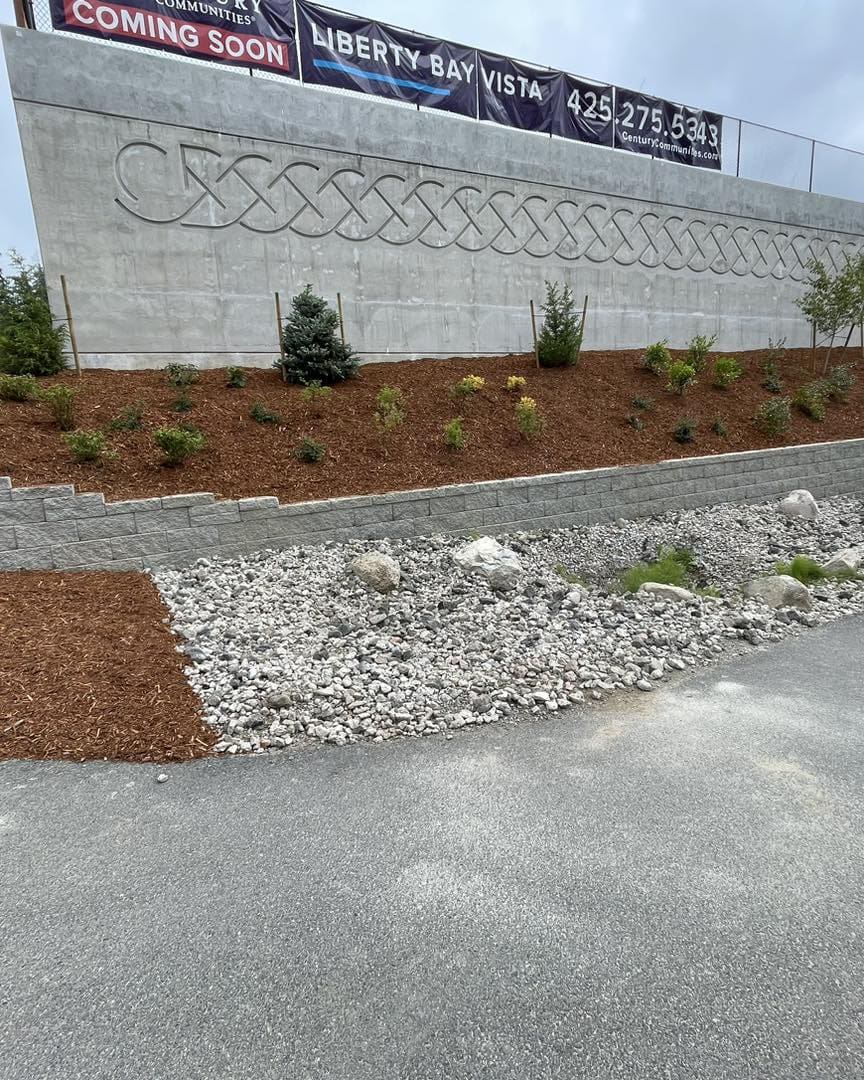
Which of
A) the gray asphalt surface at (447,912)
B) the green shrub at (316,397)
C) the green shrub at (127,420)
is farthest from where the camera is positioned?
the green shrub at (316,397)

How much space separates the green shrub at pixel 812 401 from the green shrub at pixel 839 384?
426mm

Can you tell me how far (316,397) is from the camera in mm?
8562

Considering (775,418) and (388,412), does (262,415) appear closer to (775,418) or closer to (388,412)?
(388,412)

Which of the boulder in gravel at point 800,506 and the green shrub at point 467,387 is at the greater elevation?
the green shrub at point 467,387

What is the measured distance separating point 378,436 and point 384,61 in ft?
26.7

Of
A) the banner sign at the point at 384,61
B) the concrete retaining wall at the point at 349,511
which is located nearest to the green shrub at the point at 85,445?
the concrete retaining wall at the point at 349,511

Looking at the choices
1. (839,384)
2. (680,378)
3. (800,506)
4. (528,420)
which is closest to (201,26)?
(528,420)

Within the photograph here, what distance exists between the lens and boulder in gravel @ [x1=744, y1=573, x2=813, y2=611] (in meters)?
5.70

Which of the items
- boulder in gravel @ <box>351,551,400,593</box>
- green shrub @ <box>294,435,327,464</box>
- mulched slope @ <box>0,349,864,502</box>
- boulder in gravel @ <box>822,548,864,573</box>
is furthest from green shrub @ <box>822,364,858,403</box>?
boulder in gravel @ <box>351,551,400,593</box>

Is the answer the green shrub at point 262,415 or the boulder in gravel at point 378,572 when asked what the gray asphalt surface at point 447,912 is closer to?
the boulder in gravel at point 378,572

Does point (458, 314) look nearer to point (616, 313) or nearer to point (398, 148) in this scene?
point (398, 148)

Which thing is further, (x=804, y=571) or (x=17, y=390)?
(x=17, y=390)

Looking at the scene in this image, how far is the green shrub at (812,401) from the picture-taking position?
1148 centimetres

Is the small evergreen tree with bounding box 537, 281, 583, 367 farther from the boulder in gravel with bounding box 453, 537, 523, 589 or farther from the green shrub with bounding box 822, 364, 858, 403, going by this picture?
the boulder in gravel with bounding box 453, 537, 523, 589
